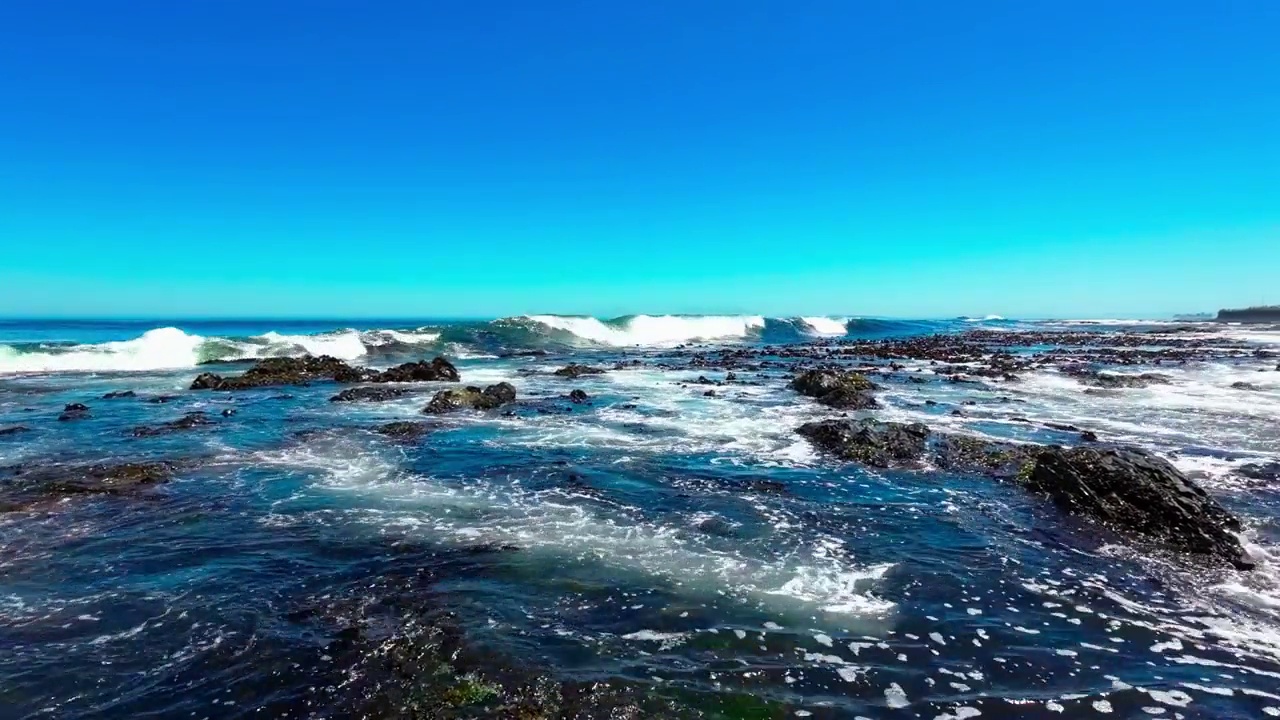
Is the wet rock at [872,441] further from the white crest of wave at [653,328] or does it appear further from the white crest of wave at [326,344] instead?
the white crest of wave at [653,328]

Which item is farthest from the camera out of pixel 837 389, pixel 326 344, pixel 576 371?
pixel 326 344

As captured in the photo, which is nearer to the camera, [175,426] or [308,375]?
[175,426]

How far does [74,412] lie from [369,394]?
7.74 meters

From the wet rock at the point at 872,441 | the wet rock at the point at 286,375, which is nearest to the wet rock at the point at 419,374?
the wet rock at the point at 286,375

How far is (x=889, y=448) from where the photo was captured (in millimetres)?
13078

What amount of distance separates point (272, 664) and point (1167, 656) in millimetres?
7890

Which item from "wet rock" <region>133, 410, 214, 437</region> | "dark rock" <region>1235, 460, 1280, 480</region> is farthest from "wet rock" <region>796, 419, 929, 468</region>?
"wet rock" <region>133, 410, 214, 437</region>

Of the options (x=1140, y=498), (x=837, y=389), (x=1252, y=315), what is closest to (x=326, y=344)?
(x=837, y=389)

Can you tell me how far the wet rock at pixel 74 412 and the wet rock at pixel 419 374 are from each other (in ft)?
29.8

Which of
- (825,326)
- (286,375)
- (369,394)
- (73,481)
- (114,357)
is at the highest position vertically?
(825,326)

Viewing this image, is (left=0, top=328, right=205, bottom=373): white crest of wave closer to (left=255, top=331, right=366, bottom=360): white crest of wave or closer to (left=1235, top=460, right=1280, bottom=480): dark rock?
(left=255, top=331, right=366, bottom=360): white crest of wave

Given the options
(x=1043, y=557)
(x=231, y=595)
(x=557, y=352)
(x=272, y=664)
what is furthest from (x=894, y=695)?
(x=557, y=352)

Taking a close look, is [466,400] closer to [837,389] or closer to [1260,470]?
[837,389]

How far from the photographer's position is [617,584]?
23.3 ft
